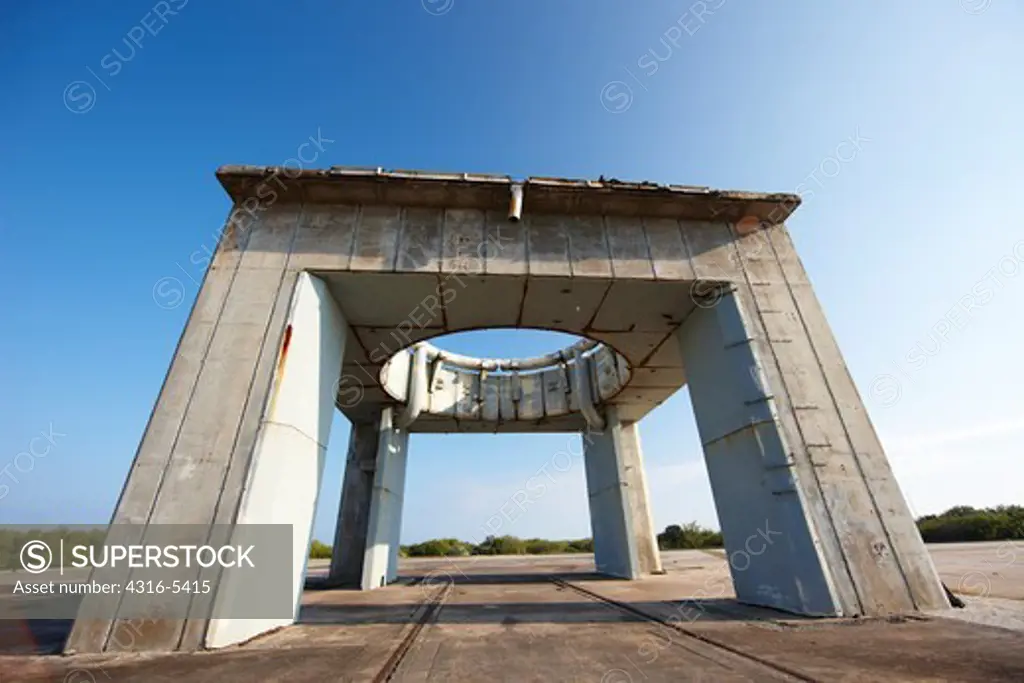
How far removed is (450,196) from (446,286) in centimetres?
189

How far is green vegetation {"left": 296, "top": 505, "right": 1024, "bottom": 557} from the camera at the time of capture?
21.3 metres

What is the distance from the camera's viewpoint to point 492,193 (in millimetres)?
8656

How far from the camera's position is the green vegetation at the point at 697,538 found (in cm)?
2130

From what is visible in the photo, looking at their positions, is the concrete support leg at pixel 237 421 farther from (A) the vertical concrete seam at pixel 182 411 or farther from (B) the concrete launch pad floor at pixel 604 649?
(B) the concrete launch pad floor at pixel 604 649

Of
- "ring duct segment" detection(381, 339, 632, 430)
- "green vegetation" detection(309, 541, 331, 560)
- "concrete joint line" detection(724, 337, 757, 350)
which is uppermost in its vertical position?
"ring duct segment" detection(381, 339, 632, 430)

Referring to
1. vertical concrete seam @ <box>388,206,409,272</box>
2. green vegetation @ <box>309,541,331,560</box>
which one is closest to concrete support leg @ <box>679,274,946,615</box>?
vertical concrete seam @ <box>388,206,409,272</box>

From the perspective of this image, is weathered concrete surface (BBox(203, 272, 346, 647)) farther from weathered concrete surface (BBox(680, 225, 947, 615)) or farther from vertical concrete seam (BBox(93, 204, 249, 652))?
weathered concrete surface (BBox(680, 225, 947, 615))

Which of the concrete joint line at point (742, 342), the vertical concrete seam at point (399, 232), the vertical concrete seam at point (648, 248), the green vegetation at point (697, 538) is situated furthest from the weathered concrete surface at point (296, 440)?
the green vegetation at point (697, 538)

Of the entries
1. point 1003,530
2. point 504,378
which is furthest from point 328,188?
point 1003,530

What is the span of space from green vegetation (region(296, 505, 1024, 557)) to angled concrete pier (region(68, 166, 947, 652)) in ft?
61.3

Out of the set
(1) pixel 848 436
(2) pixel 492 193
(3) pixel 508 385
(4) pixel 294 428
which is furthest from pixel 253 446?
(3) pixel 508 385

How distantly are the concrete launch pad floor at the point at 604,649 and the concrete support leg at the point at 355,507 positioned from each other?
7220 mm

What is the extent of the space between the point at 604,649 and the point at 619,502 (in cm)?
1055

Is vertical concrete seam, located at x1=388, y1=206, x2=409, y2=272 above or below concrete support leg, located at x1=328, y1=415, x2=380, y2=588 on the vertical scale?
above
